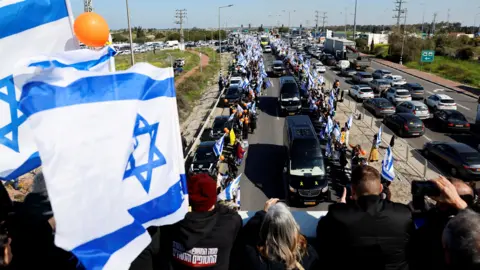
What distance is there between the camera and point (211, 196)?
320 centimetres

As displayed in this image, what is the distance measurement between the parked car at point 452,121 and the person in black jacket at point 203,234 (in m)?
22.5

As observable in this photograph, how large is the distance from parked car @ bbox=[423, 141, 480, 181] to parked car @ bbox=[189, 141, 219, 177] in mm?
9981

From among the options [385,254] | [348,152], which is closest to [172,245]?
[385,254]

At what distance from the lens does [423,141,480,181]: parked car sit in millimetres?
15008

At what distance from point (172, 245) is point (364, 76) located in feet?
128

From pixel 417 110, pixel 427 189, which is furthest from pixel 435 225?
pixel 417 110

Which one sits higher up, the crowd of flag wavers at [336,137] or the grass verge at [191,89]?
the crowd of flag wavers at [336,137]

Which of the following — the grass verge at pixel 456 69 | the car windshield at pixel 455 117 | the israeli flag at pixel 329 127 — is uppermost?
the israeli flag at pixel 329 127

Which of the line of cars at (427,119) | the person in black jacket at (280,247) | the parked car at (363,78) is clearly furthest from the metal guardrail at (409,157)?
the parked car at (363,78)

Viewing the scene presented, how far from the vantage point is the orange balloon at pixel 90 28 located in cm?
440

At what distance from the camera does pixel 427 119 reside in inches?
993

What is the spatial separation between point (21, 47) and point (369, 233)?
14.2ft

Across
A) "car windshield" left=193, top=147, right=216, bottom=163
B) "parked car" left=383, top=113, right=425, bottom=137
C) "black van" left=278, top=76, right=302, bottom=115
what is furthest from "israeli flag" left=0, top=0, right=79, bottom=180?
"black van" left=278, top=76, right=302, bottom=115

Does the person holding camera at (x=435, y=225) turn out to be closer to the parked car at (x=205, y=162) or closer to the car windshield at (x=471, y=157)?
the parked car at (x=205, y=162)
